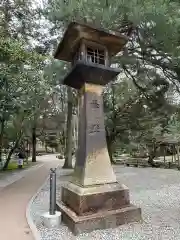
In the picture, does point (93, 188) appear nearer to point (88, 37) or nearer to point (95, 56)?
point (95, 56)

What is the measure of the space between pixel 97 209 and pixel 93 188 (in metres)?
0.42

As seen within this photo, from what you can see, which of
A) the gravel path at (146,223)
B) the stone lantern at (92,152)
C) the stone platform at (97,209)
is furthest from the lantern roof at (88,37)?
the gravel path at (146,223)

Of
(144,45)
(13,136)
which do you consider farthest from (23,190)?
(13,136)

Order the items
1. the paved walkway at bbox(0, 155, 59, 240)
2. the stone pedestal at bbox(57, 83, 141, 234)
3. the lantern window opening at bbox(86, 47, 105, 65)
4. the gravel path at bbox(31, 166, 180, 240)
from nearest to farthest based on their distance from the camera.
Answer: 1. the gravel path at bbox(31, 166, 180, 240)
2. the paved walkway at bbox(0, 155, 59, 240)
3. the stone pedestal at bbox(57, 83, 141, 234)
4. the lantern window opening at bbox(86, 47, 105, 65)

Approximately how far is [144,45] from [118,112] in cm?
1165

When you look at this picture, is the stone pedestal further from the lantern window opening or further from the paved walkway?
the paved walkway

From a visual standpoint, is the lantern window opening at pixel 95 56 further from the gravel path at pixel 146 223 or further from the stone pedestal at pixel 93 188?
the gravel path at pixel 146 223

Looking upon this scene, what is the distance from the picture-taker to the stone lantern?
5270 millimetres

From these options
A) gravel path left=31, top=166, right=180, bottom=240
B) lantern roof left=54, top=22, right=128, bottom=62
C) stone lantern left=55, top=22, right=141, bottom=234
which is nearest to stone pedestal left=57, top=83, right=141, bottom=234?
stone lantern left=55, top=22, right=141, bottom=234

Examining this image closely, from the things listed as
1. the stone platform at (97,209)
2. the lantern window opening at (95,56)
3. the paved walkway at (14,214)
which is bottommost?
the paved walkway at (14,214)

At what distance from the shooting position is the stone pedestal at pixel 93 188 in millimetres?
5188

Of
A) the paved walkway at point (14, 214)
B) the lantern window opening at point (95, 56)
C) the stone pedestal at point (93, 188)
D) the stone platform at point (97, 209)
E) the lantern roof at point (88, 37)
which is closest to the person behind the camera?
the paved walkway at point (14, 214)

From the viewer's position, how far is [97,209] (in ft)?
17.5

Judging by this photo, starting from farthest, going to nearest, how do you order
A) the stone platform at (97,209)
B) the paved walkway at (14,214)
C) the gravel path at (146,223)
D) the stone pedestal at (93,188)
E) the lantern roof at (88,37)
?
the lantern roof at (88,37)
the stone pedestal at (93,188)
the stone platform at (97,209)
the paved walkway at (14,214)
the gravel path at (146,223)
